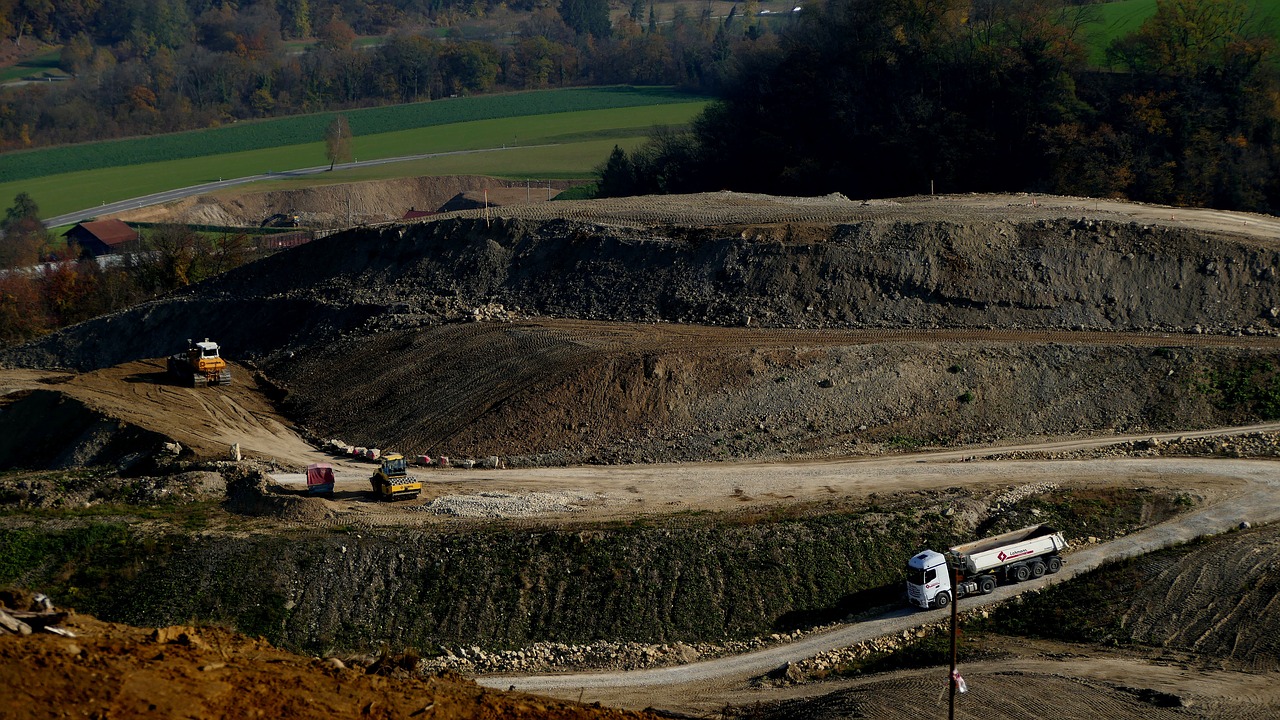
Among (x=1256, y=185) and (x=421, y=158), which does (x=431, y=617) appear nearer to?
(x=1256, y=185)

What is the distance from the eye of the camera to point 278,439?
152 feet

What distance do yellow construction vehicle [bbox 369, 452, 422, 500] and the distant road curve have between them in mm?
97219

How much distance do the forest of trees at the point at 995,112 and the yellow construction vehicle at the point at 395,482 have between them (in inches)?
1824

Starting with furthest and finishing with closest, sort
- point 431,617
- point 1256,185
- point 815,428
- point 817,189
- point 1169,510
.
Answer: point 817,189, point 1256,185, point 815,428, point 1169,510, point 431,617

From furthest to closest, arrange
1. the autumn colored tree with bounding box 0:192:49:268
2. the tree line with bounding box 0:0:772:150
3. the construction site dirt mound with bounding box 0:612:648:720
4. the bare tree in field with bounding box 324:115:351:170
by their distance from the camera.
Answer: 1. the tree line with bounding box 0:0:772:150
2. the bare tree in field with bounding box 324:115:351:170
3. the autumn colored tree with bounding box 0:192:49:268
4. the construction site dirt mound with bounding box 0:612:648:720

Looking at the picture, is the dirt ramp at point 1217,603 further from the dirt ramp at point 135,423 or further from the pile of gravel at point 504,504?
the dirt ramp at point 135,423

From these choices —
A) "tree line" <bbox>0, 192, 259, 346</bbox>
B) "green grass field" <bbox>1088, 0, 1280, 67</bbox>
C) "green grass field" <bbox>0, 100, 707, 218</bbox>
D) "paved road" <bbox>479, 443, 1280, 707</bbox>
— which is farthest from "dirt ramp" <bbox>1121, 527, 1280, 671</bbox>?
"green grass field" <bbox>0, 100, 707, 218</bbox>

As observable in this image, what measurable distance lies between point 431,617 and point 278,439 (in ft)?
56.3

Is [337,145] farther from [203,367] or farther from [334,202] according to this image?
[203,367]

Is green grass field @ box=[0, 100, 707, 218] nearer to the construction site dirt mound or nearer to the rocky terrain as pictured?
the rocky terrain

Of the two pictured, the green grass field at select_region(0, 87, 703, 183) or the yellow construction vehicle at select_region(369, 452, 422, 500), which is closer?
the yellow construction vehicle at select_region(369, 452, 422, 500)

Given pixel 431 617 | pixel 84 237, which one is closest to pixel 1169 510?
pixel 431 617

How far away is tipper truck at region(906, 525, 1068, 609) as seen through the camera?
Result: 103 ft

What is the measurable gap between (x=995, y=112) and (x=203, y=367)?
4964cm
